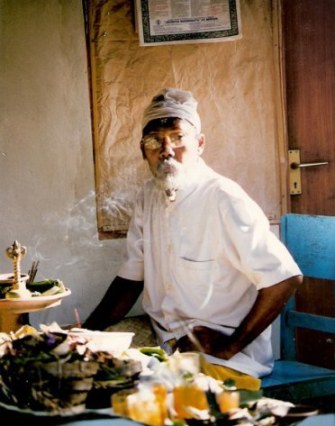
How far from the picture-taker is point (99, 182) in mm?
4426

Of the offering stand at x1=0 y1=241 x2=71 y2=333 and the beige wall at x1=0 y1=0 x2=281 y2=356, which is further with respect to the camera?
the beige wall at x1=0 y1=0 x2=281 y2=356

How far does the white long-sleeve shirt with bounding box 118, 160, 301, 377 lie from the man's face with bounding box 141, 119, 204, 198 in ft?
0.25

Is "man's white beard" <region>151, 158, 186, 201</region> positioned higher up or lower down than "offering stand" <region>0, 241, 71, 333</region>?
higher up

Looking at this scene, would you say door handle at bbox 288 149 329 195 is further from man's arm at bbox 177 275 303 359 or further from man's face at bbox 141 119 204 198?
man's arm at bbox 177 275 303 359

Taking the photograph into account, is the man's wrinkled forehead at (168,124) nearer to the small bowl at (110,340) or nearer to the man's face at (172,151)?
the man's face at (172,151)

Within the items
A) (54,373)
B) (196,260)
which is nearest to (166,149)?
(196,260)

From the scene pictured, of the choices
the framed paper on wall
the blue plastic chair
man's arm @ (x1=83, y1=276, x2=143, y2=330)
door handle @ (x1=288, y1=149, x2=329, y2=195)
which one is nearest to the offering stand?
man's arm @ (x1=83, y1=276, x2=143, y2=330)

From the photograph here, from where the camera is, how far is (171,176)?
12.2 ft

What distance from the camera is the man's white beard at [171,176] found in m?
3.71

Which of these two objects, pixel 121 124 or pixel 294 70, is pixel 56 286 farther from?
pixel 294 70

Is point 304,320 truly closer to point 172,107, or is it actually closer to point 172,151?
point 172,151

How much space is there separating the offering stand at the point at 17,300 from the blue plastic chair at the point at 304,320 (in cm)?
115

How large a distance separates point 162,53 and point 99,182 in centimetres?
93

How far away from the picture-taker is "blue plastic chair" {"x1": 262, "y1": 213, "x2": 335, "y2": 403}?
11.0 ft
